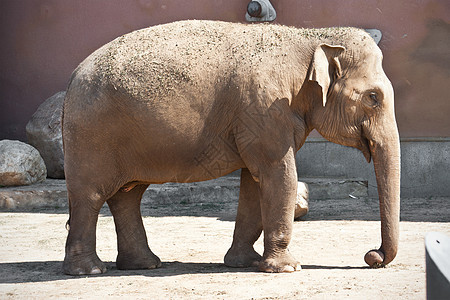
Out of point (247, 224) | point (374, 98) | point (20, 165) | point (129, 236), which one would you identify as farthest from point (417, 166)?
point (129, 236)

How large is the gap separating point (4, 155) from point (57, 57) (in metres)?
2.29

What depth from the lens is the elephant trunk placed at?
498 cm

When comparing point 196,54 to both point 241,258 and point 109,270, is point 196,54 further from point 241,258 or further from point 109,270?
point 109,270

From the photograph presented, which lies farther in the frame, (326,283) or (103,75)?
(103,75)

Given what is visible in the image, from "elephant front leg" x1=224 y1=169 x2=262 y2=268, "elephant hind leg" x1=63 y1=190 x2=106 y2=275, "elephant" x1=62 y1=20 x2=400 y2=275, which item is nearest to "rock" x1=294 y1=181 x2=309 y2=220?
"elephant front leg" x1=224 y1=169 x2=262 y2=268

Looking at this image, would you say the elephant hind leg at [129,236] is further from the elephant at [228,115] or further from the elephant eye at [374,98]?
the elephant eye at [374,98]

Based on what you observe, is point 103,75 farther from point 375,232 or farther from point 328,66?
point 375,232

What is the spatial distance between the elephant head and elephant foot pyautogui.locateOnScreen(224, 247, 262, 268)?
37.6 inches

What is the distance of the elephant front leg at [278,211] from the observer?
5.07 metres

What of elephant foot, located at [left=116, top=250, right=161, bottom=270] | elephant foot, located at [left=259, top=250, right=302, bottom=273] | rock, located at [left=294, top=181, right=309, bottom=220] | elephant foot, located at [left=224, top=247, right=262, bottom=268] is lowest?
rock, located at [left=294, top=181, right=309, bottom=220]

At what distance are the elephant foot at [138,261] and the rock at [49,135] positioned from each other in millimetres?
5570

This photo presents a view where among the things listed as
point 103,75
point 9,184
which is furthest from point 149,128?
point 9,184

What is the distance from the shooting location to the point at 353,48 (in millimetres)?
5234

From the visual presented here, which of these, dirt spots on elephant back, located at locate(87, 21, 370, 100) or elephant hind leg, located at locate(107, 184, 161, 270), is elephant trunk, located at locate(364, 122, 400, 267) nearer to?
dirt spots on elephant back, located at locate(87, 21, 370, 100)
